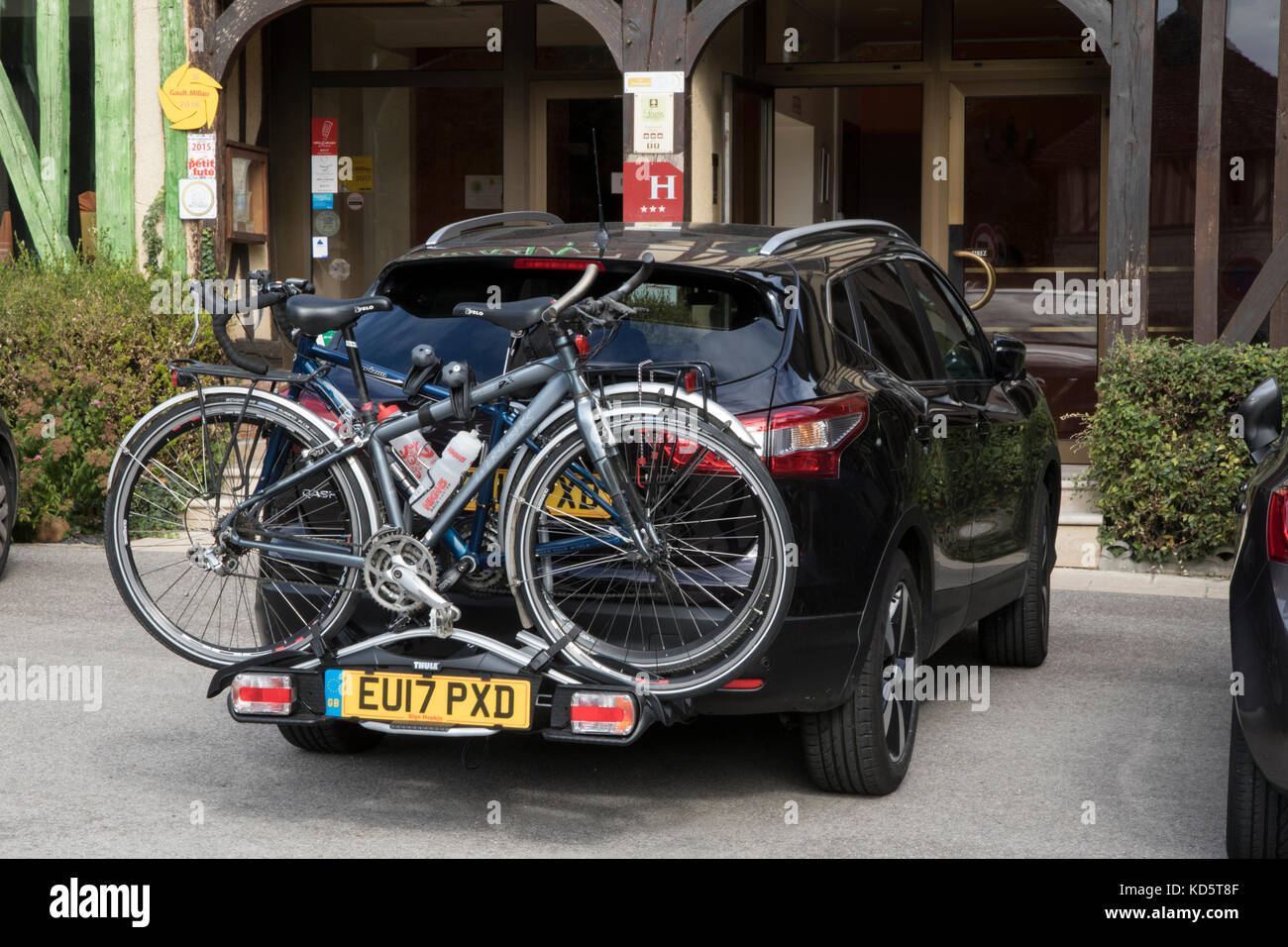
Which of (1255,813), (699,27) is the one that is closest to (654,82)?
(699,27)

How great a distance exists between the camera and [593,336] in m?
4.62

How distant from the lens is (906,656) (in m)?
4.93

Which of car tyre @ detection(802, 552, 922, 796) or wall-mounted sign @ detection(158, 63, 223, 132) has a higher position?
wall-mounted sign @ detection(158, 63, 223, 132)

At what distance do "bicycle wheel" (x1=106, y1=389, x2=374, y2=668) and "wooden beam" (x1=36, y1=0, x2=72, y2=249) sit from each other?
8251 mm

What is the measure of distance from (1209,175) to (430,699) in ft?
23.3

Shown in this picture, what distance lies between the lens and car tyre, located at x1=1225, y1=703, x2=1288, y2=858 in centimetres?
400

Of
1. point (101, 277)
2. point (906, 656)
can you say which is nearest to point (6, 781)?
point (906, 656)

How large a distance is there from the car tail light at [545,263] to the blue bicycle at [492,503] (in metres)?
0.07

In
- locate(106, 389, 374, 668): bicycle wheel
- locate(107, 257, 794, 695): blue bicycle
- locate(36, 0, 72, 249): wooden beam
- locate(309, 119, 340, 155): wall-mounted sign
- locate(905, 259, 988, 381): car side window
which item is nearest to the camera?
locate(107, 257, 794, 695): blue bicycle

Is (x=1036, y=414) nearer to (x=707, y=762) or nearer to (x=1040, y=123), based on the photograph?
(x=707, y=762)

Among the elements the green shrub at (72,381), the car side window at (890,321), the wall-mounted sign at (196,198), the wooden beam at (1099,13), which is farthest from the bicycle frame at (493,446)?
the wall-mounted sign at (196,198)

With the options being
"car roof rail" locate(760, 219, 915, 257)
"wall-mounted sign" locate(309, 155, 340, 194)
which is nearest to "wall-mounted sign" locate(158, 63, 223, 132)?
"wall-mounted sign" locate(309, 155, 340, 194)

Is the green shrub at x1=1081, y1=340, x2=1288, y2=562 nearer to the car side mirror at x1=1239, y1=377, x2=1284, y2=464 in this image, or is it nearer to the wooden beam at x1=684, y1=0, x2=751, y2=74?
the wooden beam at x1=684, y1=0, x2=751, y2=74

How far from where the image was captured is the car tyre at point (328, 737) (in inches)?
207
